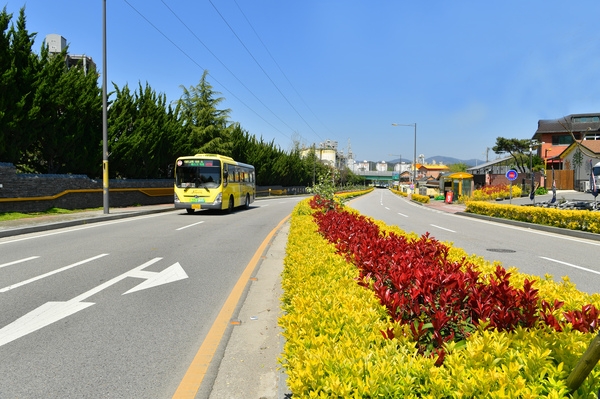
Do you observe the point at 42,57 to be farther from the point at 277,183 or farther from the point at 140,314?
the point at 277,183

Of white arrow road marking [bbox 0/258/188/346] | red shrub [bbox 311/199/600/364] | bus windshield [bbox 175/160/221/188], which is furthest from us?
bus windshield [bbox 175/160/221/188]

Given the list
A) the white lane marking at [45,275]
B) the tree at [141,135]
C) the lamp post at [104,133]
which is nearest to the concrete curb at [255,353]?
the white lane marking at [45,275]

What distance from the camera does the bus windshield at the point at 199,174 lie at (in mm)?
21250

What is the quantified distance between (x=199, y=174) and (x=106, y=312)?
1647cm

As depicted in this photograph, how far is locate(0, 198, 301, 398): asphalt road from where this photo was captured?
140 inches

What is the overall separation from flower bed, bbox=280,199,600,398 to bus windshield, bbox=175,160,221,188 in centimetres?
1735

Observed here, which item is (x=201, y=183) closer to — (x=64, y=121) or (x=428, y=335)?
(x=64, y=121)

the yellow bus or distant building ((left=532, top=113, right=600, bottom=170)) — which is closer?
the yellow bus

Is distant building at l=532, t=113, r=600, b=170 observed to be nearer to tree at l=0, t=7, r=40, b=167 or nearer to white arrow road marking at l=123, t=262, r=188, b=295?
tree at l=0, t=7, r=40, b=167

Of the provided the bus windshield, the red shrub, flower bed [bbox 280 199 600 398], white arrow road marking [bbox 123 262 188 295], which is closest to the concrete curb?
flower bed [bbox 280 199 600 398]

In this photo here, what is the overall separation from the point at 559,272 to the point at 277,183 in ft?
196

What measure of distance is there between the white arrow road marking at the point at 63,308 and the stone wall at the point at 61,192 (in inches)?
500

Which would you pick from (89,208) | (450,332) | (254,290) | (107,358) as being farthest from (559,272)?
(89,208)

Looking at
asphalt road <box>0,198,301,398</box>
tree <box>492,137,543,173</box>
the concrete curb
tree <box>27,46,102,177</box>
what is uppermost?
tree <box>492,137,543,173</box>
